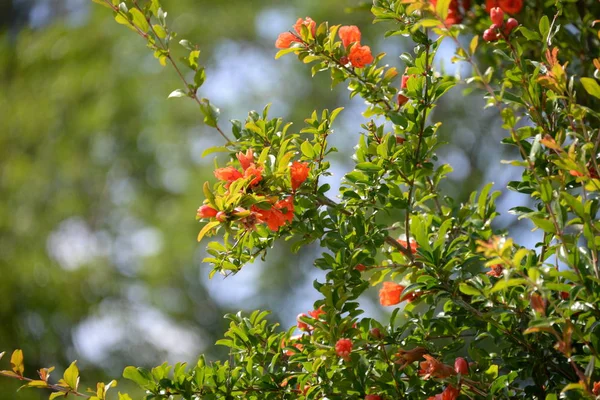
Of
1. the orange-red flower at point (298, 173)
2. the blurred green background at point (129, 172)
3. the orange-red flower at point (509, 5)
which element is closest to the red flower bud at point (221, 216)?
the orange-red flower at point (298, 173)

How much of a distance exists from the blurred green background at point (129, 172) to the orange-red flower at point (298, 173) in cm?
366

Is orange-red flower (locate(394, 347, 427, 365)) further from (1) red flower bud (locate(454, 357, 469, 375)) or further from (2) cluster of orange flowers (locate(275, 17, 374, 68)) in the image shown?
(2) cluster of orange flowers (locate(275, 17, 374, 68))

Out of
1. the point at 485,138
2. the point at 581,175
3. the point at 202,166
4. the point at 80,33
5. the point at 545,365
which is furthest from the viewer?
the point at 80,33

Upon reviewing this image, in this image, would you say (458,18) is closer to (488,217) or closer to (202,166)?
(488,217)

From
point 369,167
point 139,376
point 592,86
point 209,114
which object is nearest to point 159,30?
point 209,114

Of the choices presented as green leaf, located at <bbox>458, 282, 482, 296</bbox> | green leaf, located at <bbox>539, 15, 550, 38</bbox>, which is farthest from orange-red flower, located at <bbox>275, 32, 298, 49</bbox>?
green leaf, located at <bbox>458, 282, 482, 296</bbox>

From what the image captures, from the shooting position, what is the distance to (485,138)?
4.62 m

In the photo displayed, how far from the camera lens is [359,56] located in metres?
1.04

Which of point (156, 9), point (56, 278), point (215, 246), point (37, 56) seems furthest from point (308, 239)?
point (37, 56)

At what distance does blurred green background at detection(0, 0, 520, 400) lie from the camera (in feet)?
15.5

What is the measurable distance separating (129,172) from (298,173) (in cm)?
512

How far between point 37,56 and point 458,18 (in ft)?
16.6

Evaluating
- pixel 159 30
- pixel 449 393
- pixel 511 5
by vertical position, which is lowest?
pixel 449 393

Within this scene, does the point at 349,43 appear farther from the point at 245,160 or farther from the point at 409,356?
the point at 409,356
